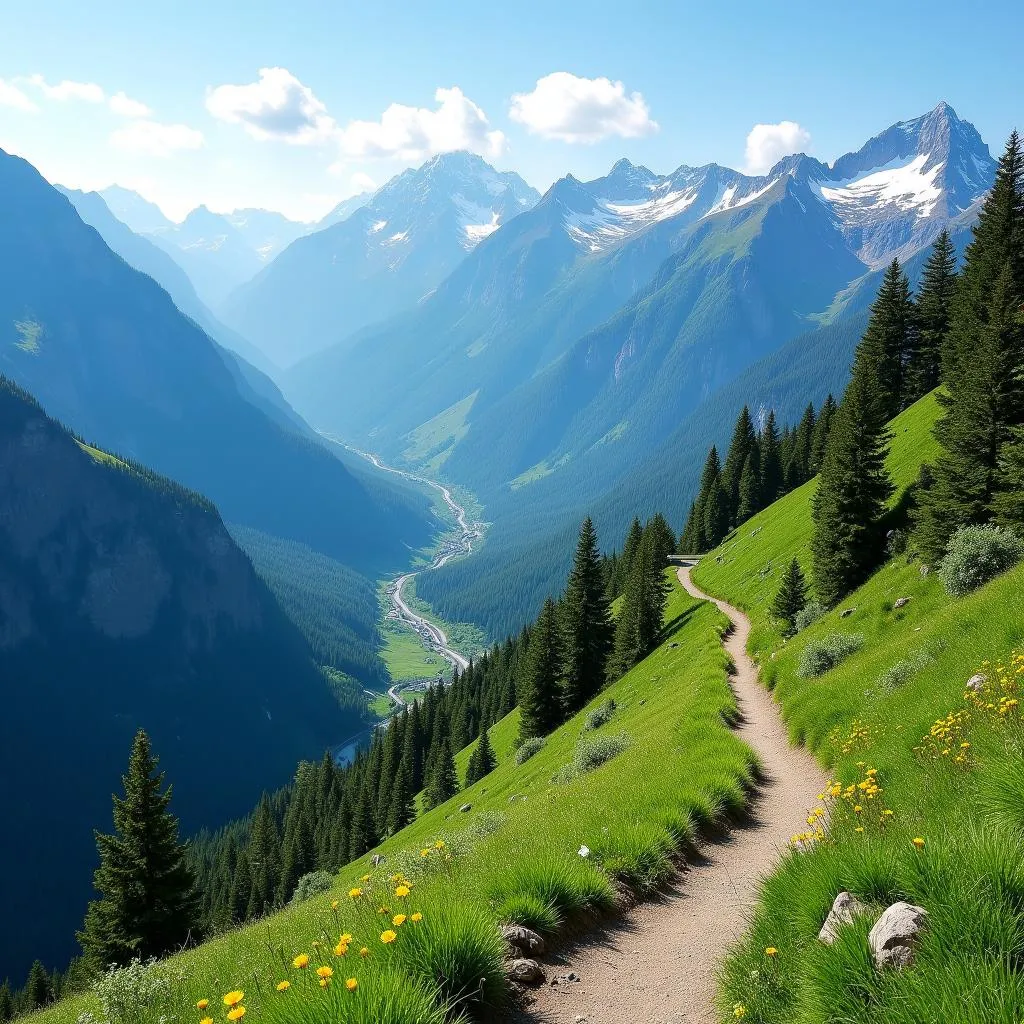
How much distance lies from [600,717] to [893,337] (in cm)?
4761

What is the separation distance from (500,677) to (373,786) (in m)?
24.1

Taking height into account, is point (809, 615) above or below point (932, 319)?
below

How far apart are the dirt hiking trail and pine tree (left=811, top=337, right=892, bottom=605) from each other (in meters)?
Result: 27.7

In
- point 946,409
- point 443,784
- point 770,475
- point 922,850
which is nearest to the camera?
point 922,850

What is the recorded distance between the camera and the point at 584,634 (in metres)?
63.0

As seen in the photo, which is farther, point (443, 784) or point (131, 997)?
point (443, 784)

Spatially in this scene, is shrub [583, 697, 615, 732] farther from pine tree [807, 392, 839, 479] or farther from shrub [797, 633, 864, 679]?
pine tree [807, 392, 839, 479]

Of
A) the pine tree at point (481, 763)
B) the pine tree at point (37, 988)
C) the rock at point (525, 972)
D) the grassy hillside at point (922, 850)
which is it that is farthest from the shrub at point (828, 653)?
the pine tree at point (37, 988)

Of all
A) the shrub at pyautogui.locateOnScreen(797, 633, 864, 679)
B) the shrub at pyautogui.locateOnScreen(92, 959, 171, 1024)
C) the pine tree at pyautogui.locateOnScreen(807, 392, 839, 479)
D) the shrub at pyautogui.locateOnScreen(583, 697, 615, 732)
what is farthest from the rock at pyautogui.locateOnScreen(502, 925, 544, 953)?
the pine tree at pyautogui.locateOnScreen(807, 392, 839, 479)

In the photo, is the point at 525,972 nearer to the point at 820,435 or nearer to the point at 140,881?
the point at 140,881

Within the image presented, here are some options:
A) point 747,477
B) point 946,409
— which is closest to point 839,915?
point 946,409

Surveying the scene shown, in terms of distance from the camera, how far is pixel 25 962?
13525 centimetres

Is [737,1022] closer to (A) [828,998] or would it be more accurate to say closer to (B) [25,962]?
(A) [828,998]

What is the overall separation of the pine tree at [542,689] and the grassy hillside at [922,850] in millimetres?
46134
